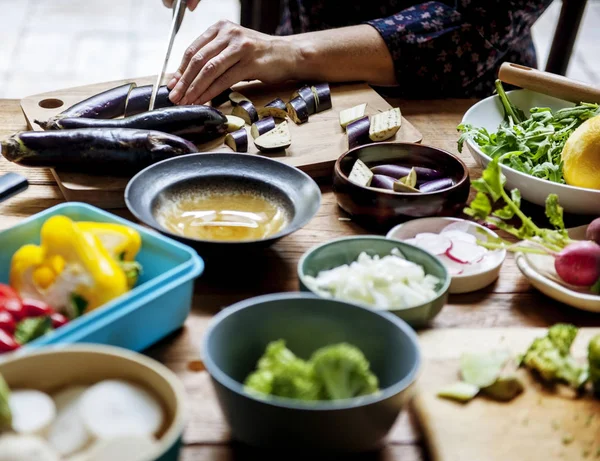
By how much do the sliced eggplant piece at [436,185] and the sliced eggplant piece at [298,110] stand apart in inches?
17.7

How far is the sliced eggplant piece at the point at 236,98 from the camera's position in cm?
202

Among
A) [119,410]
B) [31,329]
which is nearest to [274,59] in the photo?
[31,329]

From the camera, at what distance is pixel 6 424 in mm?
823

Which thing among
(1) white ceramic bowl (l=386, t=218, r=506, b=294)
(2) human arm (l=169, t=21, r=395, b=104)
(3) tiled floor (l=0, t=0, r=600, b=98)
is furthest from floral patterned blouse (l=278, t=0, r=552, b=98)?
(3) tiled floor (l=0, t=0, r=600, b=98)

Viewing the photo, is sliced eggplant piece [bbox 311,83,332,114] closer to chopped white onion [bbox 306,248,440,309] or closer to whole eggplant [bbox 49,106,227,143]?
whole eggplant [bbox 49,106,227,143]

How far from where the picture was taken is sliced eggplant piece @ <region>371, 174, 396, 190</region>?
1.58 meters

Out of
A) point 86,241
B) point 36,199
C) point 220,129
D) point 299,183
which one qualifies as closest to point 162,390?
point 86,241

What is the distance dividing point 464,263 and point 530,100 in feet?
2.72

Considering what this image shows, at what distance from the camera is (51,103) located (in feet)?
6.67

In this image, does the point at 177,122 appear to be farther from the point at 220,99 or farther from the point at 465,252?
the point at 465,252

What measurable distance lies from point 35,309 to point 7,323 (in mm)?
40

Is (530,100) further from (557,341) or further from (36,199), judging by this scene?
(36,199)

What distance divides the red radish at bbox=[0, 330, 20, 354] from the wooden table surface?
0.23 meters

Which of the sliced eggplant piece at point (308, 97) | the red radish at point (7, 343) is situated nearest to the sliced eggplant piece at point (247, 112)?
the sliced eggplant piece at point (308, 97)
